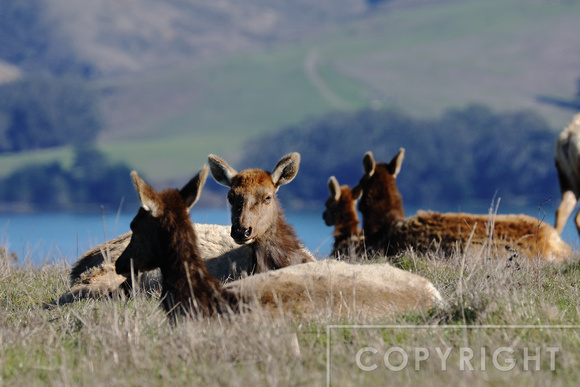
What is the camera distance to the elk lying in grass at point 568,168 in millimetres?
13125

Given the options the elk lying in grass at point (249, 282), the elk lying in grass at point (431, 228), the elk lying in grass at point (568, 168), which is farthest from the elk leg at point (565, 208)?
the elk lying in grass at point (249, 282)

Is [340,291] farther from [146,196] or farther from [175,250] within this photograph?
[146,196]

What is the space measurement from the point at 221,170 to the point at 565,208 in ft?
26.3

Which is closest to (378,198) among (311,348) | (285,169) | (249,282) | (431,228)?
(431,228)

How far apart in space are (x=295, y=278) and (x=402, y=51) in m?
195

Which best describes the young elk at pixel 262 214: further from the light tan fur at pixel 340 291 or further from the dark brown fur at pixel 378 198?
the dark brown fur at pixel 378 198

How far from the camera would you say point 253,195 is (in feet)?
24.5

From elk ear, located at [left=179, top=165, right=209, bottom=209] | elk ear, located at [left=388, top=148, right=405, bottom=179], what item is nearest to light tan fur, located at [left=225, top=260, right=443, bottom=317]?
elk ear, located at [left=179, top=165, right=209, bottom=209]

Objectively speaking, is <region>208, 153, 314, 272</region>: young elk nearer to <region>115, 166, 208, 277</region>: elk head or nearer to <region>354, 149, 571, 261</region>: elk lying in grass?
<region>115, 166, 208, 277</region>: elk head

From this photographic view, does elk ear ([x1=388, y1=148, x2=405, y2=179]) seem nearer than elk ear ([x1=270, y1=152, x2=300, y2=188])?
No

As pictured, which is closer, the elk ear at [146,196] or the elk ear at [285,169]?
the elk ear at [146,196]

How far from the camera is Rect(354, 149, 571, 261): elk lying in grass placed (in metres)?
9.53

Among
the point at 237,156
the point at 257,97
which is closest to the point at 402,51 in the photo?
the point at 257,97

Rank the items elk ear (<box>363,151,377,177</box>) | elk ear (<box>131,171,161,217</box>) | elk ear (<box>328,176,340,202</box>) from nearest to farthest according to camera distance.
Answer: elk ear (<box>131,171,161,217</box>)
elk ear (<box>363,151,377,177</box>)
elk ear (<box>328,176,340,202</box>)
